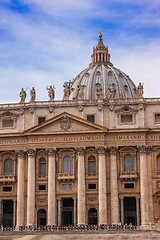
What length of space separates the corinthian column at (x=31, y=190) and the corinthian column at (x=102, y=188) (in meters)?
9.23

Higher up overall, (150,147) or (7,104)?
(7,104)

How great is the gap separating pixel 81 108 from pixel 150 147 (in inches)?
440

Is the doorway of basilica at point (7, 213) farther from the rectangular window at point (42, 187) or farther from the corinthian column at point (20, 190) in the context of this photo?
the rectangular window at point (42, 187)

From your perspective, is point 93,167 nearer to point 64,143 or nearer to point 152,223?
point 64,143

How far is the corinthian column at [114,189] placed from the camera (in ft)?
232

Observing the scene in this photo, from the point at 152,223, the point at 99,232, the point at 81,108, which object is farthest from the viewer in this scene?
the point at 81,108

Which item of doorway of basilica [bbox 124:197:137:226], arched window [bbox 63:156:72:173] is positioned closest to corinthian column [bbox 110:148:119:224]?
doorway of basilica [bbox 124:197:137:226]

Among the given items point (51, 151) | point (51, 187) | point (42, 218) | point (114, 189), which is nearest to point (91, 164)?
point (114, 189)

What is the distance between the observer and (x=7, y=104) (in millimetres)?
76938

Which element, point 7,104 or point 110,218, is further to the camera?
point 7,104

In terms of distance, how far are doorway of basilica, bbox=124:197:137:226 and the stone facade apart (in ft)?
0.45

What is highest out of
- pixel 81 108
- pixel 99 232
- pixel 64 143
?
pixel 81 108

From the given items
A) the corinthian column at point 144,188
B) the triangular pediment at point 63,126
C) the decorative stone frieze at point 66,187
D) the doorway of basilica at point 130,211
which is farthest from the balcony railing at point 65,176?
the corinthian column at point 144,188

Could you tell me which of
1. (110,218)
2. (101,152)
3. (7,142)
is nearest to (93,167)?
(101,152)
